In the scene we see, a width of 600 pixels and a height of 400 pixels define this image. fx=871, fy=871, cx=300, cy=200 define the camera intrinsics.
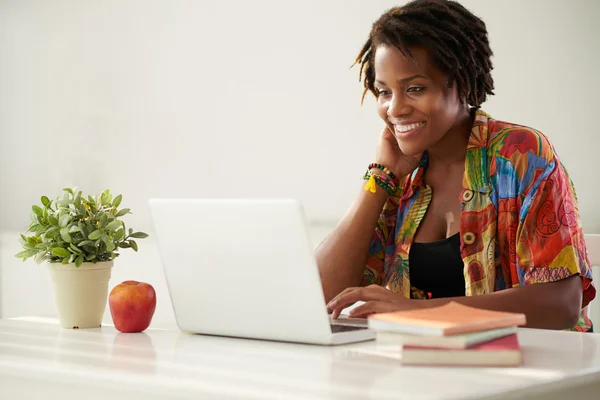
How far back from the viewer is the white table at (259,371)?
986mm

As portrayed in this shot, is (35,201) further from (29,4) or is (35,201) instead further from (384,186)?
(384,186)

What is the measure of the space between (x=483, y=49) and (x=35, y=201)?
Result: 281cm

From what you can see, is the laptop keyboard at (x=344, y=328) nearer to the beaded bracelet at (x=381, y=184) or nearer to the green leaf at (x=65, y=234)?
the green leaf at (x=65, y=234)

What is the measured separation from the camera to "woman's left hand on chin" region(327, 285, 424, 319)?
1522 mm

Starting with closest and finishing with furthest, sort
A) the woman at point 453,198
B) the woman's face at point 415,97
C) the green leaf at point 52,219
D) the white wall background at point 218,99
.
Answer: the green leaf at point 52,219
the woman at point 453,198
the woman's face at point 415,97
the white wall background at point 218,99

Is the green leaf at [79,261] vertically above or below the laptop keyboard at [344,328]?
above

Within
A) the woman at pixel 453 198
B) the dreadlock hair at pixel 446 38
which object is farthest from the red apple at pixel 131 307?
the dreadlock hair at pixel 446 38

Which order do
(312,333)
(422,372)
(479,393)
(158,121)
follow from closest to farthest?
(479,393)
(422,372)
(312,333)
(158,121)

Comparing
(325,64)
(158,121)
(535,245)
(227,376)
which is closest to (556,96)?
(325,64)

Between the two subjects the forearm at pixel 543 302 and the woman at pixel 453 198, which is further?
the woman at pixel 453 198

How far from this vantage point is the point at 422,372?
108 centimetres

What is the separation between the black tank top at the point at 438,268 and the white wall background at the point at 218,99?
3.38ft

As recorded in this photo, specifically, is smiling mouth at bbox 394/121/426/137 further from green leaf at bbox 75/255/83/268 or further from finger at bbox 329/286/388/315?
green leaf at bbox 75/255/83/268

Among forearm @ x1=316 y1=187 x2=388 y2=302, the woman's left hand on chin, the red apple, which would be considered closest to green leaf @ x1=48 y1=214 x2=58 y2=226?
the red apple
